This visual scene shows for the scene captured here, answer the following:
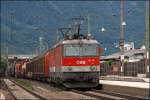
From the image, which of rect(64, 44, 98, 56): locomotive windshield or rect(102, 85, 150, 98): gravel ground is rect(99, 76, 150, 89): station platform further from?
rect(64, 44, 98, 56): locomotive windshield

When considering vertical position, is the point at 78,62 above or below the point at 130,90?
above

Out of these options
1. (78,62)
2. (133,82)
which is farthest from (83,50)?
(133,82)

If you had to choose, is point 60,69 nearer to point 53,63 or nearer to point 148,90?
point 53,63

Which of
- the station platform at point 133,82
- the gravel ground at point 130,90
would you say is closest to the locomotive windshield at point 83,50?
the gravel ground at point 130,90

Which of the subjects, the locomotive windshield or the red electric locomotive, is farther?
the locomotive windshield

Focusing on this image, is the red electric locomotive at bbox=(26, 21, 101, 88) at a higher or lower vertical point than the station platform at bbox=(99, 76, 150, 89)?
higher

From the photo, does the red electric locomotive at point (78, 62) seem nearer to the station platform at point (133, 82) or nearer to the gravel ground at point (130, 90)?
the gravel ground at point (130, 90)

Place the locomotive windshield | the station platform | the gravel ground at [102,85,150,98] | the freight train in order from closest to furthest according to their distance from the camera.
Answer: the gravel ground at [102,85,150,98] < the station platform < the freight train < the locomotive windshield

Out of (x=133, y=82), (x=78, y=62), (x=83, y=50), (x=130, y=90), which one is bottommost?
(x=130, y=90)

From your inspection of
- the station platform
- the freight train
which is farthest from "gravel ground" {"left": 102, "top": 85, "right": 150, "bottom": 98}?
the freight train

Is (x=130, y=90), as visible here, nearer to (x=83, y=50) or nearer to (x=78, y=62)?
(x=78, y=62)

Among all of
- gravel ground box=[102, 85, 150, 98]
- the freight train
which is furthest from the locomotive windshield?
gravel ground box=[102, 85, 150, 98]

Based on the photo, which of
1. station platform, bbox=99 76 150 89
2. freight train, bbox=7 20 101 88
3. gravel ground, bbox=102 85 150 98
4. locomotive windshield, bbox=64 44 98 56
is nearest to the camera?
gravel ground, bbox=102 85 150 98

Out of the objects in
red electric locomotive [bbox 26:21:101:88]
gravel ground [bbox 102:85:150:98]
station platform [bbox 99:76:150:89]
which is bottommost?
gravel ground [bbox 102:85:150:98]
